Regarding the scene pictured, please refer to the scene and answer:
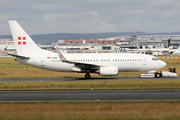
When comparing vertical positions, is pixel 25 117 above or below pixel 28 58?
below

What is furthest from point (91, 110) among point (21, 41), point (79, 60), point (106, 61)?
point (21, 41)

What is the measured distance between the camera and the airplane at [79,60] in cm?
3906

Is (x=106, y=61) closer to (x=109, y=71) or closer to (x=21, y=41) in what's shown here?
(x=109, y=71)

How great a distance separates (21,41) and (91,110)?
83.1ft

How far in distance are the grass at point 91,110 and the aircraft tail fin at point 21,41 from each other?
20.9 metres

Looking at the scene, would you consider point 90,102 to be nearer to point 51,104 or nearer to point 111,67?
point 51,104

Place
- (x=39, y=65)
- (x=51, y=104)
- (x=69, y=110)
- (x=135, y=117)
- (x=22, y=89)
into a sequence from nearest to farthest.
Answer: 1. (x=135, y=117)
2. (x=69, y=110)
3. (x=51, y=104)
4. (x=22, y=89)
5. (x=39, y=65)

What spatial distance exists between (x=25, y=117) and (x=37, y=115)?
803 mm

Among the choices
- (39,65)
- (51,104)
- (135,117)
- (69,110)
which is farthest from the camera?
(39,65)

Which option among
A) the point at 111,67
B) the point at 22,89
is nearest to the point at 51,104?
the point at 22,89

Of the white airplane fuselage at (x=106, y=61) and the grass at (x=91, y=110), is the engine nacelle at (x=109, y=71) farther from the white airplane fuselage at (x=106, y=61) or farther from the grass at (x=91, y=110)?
the grass at (x=91, y=110)

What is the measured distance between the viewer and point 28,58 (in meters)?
39.7

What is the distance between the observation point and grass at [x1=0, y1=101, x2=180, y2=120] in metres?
16.7

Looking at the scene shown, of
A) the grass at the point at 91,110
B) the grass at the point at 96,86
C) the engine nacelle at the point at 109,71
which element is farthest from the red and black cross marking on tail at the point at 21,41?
the grass at the point at 91,110
